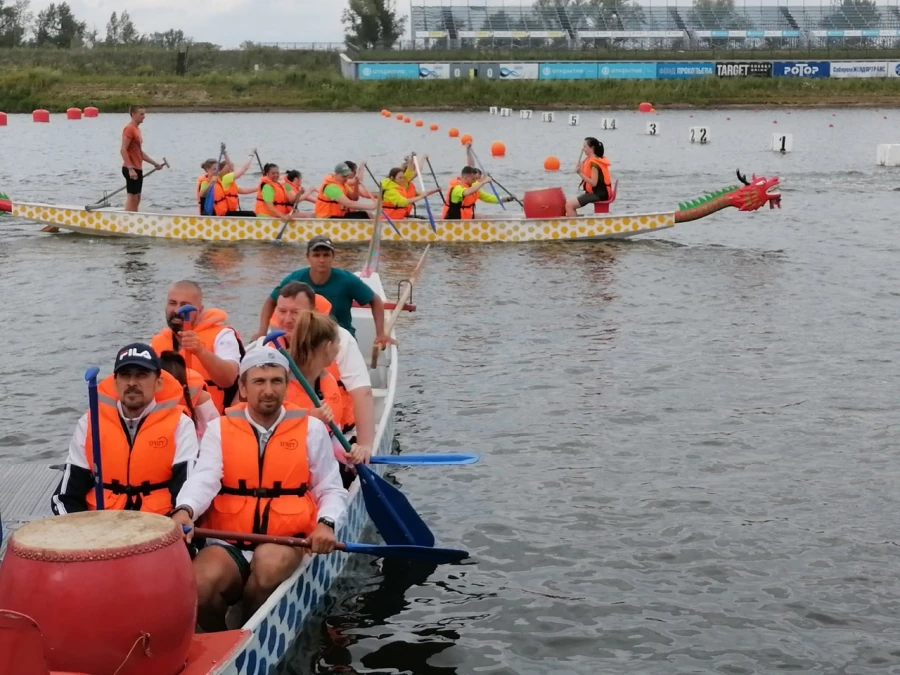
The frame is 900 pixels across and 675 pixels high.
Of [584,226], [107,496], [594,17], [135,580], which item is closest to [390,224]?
[584,226]

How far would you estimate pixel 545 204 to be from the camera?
61.5ft

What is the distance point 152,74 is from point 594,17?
38.3 m

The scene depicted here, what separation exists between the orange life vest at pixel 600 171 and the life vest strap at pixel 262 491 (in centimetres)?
1331

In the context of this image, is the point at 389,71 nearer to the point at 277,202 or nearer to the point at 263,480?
the point at 277,202

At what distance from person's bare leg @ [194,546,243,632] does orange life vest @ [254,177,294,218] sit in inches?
507

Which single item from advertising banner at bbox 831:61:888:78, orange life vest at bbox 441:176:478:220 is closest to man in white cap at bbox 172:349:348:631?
orange life vest at bbox 441:176:478:220

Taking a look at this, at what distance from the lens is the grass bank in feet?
208

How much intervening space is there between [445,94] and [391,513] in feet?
193

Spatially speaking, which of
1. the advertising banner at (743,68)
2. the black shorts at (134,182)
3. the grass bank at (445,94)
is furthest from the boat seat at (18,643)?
the advertising banner at (743,68)

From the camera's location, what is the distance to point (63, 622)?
4.19 m

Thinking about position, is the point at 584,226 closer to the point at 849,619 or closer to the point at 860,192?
the point at 860,192

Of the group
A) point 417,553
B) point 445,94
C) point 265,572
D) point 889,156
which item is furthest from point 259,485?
point 445,94

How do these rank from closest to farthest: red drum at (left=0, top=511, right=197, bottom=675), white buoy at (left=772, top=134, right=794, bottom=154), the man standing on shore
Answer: red drum at (left=0, top=511, right=197, bottom=675)
the man standing on shore
white buoy at (left=772, top=134, right=794, bottom=154)

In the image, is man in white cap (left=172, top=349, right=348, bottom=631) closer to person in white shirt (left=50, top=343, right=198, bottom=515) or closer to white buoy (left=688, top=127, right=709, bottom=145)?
person in white shirt (left=50, top=343, right=198, bottom=515)
